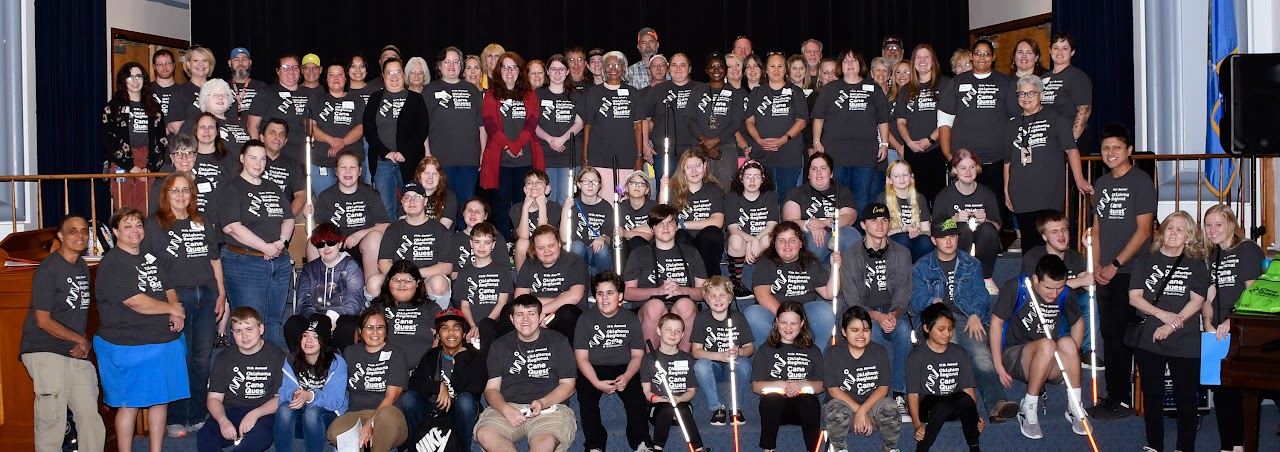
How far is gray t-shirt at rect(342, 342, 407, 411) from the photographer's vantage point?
21.3 ft

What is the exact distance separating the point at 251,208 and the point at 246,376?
1113 millimetres

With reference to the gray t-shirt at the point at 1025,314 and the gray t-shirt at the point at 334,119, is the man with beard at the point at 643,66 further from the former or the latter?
the gray t-shirt at the point at 1025,314

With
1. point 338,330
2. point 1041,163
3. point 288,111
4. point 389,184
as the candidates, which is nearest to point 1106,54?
point 1041,163

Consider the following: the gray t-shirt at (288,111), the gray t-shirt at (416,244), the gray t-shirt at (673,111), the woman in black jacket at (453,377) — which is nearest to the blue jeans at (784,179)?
the gray t-shirt at (673,111)

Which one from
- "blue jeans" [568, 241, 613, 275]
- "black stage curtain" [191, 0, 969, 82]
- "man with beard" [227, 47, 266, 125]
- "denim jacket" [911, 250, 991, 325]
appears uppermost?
"black stage curtain" [191, 0, 969, 82]

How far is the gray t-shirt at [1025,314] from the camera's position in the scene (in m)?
7.07

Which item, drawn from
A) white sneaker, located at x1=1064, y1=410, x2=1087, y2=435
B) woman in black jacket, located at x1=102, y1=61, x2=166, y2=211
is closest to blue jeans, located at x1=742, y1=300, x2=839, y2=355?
white sneaker, located at x1=1064, y1=410, x2=1087, y2=435

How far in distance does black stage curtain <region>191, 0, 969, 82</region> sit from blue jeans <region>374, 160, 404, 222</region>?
379 cm

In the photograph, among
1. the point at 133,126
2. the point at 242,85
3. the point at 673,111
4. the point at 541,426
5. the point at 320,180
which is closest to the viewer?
the point at 541,426

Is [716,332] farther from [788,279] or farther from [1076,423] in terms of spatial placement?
[1076,423]

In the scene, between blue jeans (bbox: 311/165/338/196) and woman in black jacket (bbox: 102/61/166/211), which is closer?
blue jeans (bbox: 311/165/338/196)

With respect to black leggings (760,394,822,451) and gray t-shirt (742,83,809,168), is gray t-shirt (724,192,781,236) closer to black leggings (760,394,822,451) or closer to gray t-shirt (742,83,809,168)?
gray t-shirt (742,83,809,168)

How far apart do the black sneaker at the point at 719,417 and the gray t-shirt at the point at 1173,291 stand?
92.7 inches

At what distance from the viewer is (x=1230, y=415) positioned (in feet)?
20.8
